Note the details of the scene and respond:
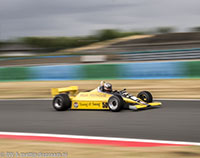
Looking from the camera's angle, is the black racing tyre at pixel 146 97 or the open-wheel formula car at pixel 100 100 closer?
the open-wheel formula car at pixel 100 100

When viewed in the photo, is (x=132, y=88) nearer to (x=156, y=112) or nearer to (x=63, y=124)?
(x=156, y=112)

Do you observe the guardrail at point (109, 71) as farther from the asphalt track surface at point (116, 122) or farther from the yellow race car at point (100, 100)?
the yellow race car at point (100, 100)

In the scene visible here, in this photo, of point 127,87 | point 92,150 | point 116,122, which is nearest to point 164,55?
point 127,87

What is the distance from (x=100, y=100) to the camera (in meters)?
8.49

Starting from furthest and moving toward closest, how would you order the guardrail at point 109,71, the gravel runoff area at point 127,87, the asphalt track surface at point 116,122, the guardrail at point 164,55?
the guardrail at point 164,55 → the guardrail at point 109,71 → the gravel runoff area at point 127,87 → the asphalt track surface at point 116,122

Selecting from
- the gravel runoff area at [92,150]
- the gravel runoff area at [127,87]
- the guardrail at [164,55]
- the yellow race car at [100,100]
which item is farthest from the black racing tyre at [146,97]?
the guardrail at [164,55]

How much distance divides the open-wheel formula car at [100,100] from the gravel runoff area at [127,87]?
9.23 ft

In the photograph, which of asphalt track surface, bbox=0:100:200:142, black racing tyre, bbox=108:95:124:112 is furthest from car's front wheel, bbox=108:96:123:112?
asphalt track surface, bbox=0:100:200:142

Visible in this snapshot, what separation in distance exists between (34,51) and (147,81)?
37.0 metres

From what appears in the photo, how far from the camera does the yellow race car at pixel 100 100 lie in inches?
320

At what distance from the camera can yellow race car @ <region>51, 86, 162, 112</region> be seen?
813 centimetres

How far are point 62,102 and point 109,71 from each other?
193 inches

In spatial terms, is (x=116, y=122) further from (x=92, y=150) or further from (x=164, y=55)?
(x=164, y=55)

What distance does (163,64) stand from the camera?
1263 cm
